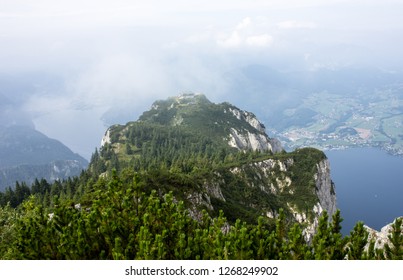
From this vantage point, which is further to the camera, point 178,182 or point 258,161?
point 258,161

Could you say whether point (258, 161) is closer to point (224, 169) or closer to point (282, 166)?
point (282, 166)

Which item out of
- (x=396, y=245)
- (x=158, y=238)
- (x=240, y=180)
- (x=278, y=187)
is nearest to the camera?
(x=158, y=238)

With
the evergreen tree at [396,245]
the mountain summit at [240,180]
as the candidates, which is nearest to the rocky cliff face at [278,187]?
the mountain summit at [240,180]

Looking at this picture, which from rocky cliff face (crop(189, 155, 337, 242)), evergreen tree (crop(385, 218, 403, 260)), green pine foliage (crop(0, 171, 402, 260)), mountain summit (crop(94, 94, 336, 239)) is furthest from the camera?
rocky cliff face (crop(189, 155, 337, 242))

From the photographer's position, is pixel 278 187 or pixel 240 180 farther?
pixel 278 187

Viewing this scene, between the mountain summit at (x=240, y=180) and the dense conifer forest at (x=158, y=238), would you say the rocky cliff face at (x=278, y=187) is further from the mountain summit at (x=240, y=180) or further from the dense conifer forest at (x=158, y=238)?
the dense conifer forest at (x=158, y=238)

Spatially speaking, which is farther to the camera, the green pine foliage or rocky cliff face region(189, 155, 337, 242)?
rocky cliff face region(189, 155, 337, 242)

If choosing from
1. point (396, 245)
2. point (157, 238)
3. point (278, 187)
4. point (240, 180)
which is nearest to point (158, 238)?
point (157, 238)

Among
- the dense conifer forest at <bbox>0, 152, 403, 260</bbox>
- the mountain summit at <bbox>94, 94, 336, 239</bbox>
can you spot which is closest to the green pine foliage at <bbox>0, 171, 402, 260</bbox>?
the dense conifer forest at <bbox>0, 152, 403, 260</bbox>

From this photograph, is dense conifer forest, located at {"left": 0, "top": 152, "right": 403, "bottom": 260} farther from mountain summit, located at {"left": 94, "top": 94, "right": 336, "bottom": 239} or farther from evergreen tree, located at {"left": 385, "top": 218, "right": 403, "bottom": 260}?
mountain summit, located at {"left": 94, "top": 94, "right": 336, "bottom": 239}

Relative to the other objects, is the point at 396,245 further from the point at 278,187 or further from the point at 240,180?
the point at 278,187
